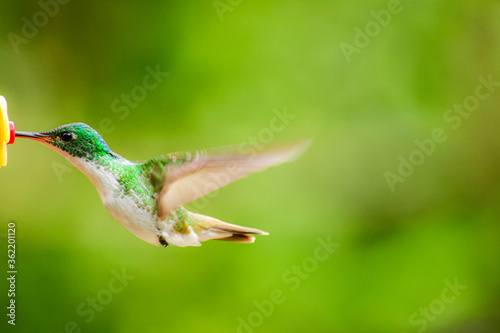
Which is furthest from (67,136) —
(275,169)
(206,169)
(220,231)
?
(275,169)

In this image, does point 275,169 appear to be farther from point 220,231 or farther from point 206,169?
point 206,169

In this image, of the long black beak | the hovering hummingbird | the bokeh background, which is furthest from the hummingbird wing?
the bokeh background

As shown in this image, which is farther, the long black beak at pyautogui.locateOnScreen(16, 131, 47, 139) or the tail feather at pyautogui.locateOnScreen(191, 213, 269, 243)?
the tail feather at pyautogui.locateOnScreen(191, 213, 269, 243)

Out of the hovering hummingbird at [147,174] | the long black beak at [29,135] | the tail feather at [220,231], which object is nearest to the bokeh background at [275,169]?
the tail feather at [220,231]

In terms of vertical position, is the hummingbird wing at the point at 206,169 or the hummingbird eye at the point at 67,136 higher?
the hummingbird eye at the point at 67,136

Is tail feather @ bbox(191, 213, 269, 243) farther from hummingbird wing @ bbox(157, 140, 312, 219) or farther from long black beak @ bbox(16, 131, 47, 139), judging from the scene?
long black beak @ bbox(16, 131, 47, 139)

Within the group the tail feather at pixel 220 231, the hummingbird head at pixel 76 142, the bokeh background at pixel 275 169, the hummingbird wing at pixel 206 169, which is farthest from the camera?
the bokeh background at pixel 275 169

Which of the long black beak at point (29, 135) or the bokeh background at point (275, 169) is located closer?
the long black beak at point (29, 135)

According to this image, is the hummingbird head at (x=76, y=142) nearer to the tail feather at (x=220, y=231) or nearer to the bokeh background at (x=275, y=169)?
the tail feather at (x=220, y=231)

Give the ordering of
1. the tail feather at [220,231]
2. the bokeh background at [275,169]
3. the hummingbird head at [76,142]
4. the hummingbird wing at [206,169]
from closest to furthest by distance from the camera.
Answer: the hummingbird wing at [206,169]
the hummingbird head at [76,142]
the tail feather at [220,231]
the bokeh background at [275,169]
